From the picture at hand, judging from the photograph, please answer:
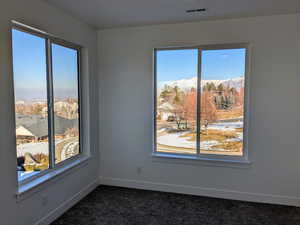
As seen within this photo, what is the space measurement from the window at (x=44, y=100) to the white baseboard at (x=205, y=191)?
94cm

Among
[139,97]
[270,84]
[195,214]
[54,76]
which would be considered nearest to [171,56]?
[139,97]

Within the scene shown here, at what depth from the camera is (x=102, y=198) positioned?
3.30 m

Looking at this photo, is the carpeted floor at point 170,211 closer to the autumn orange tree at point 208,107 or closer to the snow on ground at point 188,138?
the snow on ground at point 188,138

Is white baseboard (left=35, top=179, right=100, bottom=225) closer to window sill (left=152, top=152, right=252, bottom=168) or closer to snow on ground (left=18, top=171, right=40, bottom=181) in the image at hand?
snow on ground (left=18, top=171, right=40, bottom=181)

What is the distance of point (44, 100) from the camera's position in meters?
2.70

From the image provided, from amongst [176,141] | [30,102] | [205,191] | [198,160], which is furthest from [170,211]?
[30,102]

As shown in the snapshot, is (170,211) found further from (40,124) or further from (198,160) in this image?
(40,124)

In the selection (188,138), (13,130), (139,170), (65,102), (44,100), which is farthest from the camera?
(139,170)

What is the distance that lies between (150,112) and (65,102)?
1.28 m

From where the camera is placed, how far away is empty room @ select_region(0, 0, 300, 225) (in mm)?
2453

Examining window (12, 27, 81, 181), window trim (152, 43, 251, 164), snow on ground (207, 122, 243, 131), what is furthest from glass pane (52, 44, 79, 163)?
snow on ground (207, 122, 243, 131)

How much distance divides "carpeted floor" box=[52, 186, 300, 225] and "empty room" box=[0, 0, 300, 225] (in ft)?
0.08

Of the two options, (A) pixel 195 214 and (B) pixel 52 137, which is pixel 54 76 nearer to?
(B) pixel 52 137

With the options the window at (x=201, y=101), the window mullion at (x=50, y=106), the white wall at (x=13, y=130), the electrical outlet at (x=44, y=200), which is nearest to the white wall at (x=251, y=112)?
the window at (x=201, y=101)
